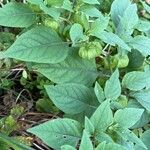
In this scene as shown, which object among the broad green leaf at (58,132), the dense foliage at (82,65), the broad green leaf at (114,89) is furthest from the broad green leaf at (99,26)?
the broad green leaf at (58,132)

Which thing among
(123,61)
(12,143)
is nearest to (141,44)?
(123,61)

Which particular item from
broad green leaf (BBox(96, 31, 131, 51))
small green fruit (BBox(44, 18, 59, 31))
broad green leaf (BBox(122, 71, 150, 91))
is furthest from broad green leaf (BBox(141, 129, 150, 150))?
small green fruit (BBox(44, 18, 59, 31))

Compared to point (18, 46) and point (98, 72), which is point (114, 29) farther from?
point (18, 46)

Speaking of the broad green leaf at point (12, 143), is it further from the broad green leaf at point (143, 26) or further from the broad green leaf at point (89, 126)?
the broad green leaf at point (143, 26)

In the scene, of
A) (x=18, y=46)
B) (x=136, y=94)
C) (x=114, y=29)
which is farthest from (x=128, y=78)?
(x=18, y=46)

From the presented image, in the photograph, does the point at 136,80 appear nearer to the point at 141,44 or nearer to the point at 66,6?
the point at 141,44

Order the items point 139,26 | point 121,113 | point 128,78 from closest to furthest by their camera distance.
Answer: point 121,113 → point 128,78 → point 139,26
